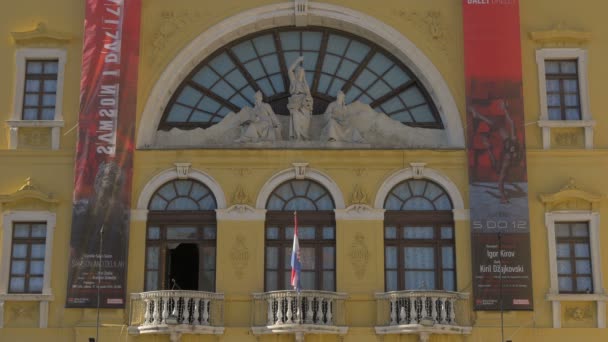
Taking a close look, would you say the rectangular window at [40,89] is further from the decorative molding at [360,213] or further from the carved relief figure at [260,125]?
the decorative molding at [360,213]

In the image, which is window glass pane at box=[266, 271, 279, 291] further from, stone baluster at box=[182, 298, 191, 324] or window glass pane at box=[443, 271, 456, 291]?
window glass pane at box=[443, 271, 456, 291]

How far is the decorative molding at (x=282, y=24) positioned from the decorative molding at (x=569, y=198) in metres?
2.80

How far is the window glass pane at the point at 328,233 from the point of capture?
29.5 m

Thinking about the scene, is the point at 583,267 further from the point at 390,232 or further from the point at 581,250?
the point at 390,232

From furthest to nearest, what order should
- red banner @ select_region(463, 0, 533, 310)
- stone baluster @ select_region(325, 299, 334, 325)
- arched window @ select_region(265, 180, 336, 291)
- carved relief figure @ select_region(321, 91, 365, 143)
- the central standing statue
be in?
1. the central standing statue
2. carved relief figure @ select_region(321, 91, 365, 143)
3. arched window @ select_region(265, 180, 336, 291)
4. red banner @ select_region(463, 0, 533, 310)
5. stone baluster @ select_region(325, 299, 334, 325)

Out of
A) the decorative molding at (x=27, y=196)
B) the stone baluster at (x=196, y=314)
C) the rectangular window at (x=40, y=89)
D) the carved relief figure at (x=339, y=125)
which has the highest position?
the rectangular window at (x=40, y=89)

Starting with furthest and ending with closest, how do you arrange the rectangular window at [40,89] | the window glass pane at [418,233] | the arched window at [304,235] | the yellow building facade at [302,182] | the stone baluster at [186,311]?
1. the rectangular window at [40,89]
2. the window glass pane at [418,233]
3. the arched window at [304,235]
4. the yellow building facade at [302,182]
5. the stone baluster at [186,311]

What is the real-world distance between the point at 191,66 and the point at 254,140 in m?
2.97

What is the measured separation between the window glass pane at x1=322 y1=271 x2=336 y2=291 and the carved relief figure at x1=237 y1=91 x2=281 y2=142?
3895mm

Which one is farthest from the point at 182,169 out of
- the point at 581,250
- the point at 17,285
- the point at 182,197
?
the point at 581,250

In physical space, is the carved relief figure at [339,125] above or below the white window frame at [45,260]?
above

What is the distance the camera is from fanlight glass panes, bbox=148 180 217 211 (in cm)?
2978

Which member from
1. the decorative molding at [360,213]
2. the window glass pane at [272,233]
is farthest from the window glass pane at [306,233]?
the decorative molding at [360,213]

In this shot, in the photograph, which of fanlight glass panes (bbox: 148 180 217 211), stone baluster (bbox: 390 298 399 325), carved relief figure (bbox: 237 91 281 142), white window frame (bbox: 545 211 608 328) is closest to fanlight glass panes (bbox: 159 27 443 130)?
carved relief figure (bbox: 237 91 281 142)
